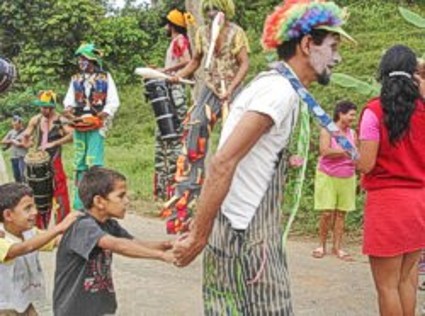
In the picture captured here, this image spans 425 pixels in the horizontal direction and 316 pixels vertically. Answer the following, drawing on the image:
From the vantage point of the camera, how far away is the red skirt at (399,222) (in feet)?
15.0

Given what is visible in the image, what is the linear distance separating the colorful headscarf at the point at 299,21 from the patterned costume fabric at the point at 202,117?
308 centimetres

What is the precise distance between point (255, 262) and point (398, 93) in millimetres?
1571

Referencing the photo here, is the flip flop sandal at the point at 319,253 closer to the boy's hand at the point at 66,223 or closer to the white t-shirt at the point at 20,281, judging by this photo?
the white t-shirt at the point at 20,281

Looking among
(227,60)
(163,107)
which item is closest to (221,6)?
(227,60)

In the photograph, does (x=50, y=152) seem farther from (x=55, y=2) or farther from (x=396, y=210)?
(x=55, y=2)

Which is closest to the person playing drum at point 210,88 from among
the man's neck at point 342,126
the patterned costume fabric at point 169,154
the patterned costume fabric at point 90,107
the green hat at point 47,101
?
the man's neck at point 342,126

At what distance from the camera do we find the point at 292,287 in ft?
20.9

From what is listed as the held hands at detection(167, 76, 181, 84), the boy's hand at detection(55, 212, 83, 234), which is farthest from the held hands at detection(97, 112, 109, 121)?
the boy's hand at detection(55, 212, 83, 234)

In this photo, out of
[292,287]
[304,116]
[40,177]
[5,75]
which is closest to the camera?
[304,116]

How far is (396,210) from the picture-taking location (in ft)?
15.0

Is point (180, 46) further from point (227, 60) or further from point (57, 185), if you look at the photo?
point (227, 60)

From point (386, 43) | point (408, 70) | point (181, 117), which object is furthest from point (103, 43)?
point (408, 70)

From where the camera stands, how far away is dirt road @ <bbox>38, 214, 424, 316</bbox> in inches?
231

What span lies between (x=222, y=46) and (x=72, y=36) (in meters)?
15.1
